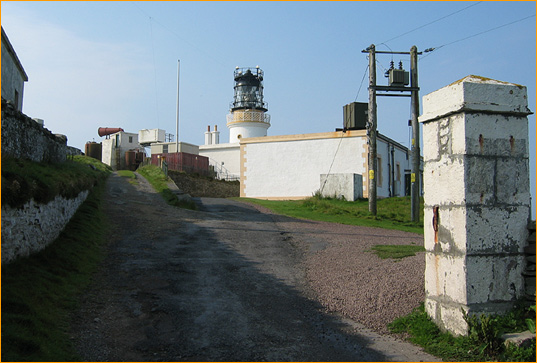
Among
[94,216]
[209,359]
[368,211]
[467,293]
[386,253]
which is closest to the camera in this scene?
[209,359]

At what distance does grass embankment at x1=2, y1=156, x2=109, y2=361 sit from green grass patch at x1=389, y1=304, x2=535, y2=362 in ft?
14.0

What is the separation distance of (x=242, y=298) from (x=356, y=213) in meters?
12.6

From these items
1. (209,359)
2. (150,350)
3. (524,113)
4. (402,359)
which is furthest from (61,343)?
(524,113)

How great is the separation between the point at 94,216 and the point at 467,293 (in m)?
10.5

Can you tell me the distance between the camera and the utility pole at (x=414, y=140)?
19688 millimetres

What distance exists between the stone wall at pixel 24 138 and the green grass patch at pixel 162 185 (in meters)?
6.64

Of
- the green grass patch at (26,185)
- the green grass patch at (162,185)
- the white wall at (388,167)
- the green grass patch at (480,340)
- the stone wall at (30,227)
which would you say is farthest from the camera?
the white wall at (388,167)

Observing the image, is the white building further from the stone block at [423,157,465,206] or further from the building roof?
the stone block at [423,157,465,206]

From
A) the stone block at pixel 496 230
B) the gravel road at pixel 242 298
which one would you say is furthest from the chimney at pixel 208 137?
the stone block at pixel 496 230

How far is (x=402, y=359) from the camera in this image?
19.0 feet

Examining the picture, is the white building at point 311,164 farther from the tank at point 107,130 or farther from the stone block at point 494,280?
the tank at point 107,130

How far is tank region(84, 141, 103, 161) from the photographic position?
4412 centimetres

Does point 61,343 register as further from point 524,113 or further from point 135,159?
point 135,159

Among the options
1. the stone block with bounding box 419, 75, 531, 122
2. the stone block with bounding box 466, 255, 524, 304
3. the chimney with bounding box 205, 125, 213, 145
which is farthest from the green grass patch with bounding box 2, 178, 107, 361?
the chimney with bounding box 205, 125, 213, 145
